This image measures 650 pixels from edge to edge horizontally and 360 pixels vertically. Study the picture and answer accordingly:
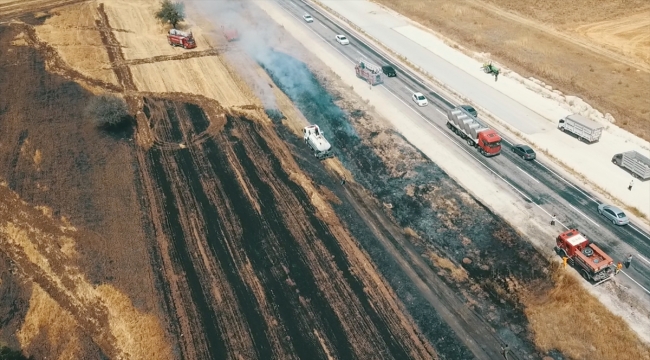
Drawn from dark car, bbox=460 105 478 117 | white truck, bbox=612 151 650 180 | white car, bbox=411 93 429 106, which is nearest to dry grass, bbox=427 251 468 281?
white truck, bbox=612 151 650 180

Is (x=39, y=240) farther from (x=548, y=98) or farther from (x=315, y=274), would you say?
(x=548, y=98)

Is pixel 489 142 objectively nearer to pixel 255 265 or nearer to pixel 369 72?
pixel 369 72

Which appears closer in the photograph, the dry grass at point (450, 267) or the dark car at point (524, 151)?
the dry grass at point (450, 267)

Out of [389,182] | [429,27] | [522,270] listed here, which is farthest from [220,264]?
[429,27]

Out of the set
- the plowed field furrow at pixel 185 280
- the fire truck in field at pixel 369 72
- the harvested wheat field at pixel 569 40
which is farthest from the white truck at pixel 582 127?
the plowed field furrow at pixel 185 280

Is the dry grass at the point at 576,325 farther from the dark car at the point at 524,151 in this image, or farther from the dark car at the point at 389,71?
the dark car at the point at 389,71

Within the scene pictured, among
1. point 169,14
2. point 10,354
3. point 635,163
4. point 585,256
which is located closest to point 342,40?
point 169,14
